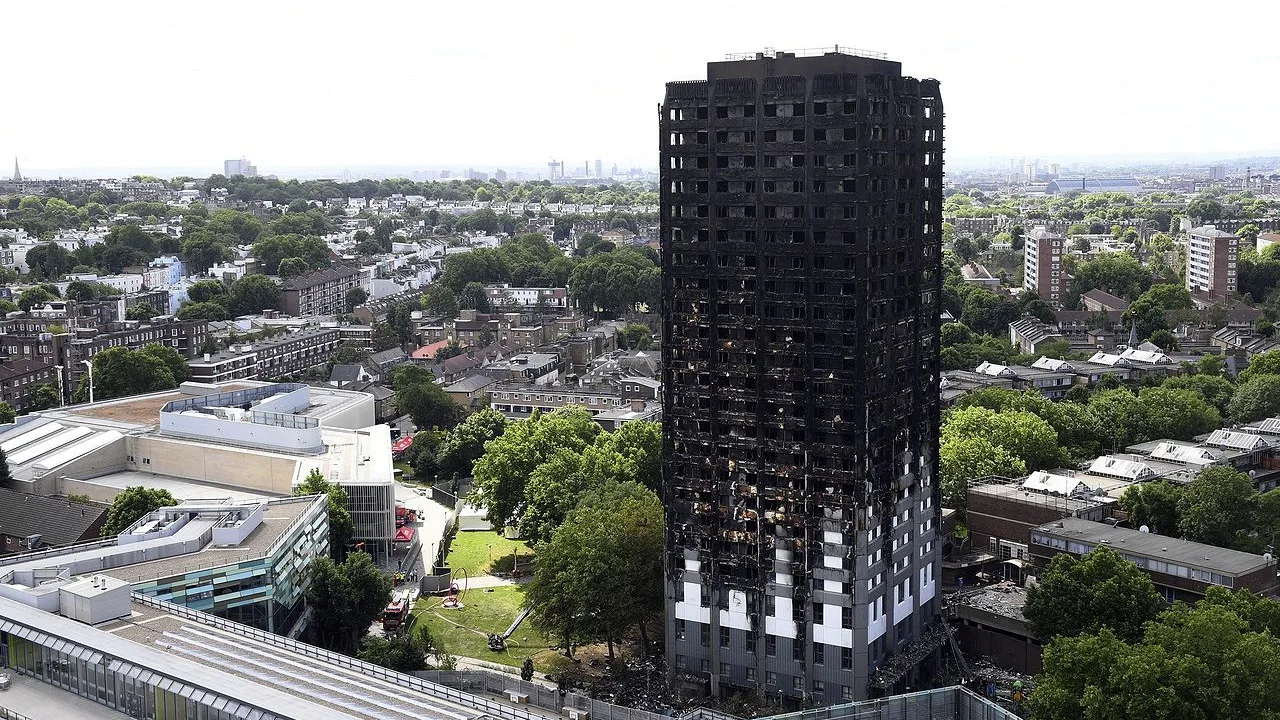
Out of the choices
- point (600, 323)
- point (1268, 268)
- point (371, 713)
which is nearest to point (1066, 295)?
point (1268, 268)

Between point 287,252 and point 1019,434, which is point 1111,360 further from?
point 287,252

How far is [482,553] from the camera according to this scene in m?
63.7

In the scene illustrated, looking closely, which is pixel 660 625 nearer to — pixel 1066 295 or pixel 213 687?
pixel 213 687

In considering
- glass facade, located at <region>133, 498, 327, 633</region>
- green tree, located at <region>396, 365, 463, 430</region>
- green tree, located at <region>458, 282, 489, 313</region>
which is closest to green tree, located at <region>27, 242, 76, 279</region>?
green tree, located at <region>458, 282, 489, 313</region>

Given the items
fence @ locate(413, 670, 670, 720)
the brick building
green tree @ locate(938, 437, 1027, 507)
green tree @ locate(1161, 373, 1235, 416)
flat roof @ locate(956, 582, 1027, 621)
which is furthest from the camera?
the brick building

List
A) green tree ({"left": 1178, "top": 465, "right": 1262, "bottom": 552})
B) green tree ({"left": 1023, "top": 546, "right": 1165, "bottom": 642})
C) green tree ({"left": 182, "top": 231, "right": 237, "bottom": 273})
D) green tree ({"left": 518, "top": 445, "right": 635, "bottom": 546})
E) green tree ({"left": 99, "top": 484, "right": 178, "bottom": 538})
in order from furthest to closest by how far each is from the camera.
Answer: green tree ({"left": 182, "top": 231, "right": 237, "bottom": 273}) → green tree ({"left": 518, "top": 445, "right": 635, "bottom": 546}) → green tree ({"left": 99, "top": 484, "right": 178, "bottom": 538}) → green tree ({"left": 1178, "top": 465, "right": 1262, "bottom": 552}) → green tree ({"left": 1023, "top": 546, "right": 1165, "bottom": 642})

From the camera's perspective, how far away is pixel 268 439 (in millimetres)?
64312

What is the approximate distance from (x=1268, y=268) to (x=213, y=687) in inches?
5311

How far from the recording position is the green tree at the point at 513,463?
64.9m

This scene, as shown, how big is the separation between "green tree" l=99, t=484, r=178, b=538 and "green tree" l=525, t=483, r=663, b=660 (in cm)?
1711

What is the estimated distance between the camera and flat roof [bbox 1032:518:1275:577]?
47.9m

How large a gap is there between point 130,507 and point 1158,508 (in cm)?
4295

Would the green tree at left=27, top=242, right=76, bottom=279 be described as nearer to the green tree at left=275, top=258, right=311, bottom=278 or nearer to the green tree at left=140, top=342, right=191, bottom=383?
the green tree at left=275, top=258, right=311, bottom=278

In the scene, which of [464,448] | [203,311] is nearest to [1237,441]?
[464,448]
